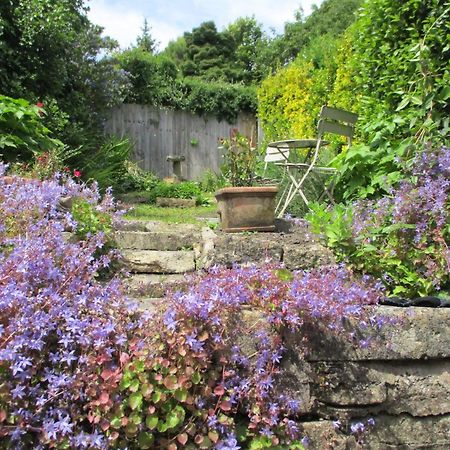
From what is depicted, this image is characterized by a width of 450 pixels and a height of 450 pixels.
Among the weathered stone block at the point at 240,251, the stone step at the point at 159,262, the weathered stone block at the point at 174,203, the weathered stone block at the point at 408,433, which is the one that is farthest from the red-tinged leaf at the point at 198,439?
the weathered stone block at the point at 174,203

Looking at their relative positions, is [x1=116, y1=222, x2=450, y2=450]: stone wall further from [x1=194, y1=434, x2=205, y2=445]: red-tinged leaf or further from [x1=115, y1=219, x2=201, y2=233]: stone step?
[x1=115, y1=219, x2=201, y2=233]: stone step

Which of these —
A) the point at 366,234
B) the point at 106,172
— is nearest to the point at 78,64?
the point at 106,172

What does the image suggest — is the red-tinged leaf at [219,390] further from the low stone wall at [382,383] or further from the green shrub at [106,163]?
the green shrub at [106,163]

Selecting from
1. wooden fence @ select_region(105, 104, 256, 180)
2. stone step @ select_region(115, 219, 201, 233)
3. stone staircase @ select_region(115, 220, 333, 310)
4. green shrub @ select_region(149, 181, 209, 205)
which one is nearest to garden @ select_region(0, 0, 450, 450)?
stone staircase @ select_region(115, 220, 333, 310)

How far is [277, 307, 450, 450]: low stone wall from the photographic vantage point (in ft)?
6.44

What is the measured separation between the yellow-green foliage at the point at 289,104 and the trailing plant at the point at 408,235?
611cm

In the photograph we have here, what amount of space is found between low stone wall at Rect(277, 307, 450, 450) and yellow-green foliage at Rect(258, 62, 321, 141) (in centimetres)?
689

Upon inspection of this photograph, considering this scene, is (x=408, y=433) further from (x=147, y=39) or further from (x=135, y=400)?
(x=147, y=39)

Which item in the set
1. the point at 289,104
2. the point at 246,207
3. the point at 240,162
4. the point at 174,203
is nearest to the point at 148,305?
the point at 246,207

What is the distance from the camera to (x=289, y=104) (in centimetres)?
1045

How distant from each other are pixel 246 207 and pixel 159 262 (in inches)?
28.1

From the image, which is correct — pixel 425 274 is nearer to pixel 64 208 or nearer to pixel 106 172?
pixel 64 208

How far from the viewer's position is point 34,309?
1674 millimetres

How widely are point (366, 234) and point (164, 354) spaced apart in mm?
1410
